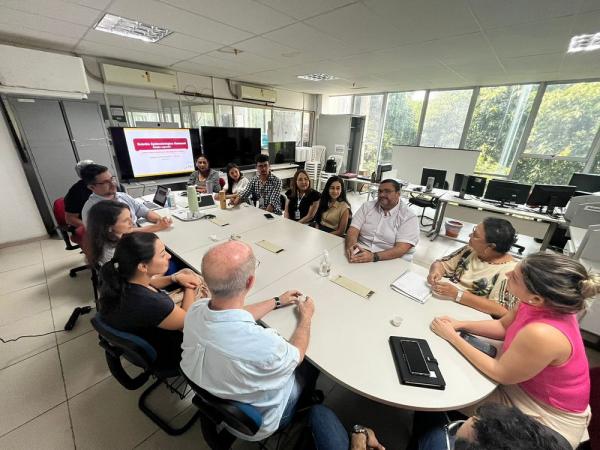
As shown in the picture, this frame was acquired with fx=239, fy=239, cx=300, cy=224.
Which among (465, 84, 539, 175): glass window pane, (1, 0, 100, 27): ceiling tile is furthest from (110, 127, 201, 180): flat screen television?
(465, 84, 539, 175): glass window pane

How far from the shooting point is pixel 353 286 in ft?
4.87

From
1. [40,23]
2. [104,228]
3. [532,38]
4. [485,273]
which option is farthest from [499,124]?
[40,23]

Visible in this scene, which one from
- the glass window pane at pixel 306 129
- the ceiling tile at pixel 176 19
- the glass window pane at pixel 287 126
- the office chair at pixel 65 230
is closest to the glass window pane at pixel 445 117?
the glass window pane at pixel 306 129

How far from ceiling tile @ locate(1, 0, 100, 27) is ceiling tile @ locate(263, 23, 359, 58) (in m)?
1.68

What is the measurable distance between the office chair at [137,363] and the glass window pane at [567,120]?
22.9ft

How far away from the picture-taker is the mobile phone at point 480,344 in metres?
1.09

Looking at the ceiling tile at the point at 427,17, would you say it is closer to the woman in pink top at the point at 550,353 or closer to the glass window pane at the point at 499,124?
the woman in pink top at the point at 550,353

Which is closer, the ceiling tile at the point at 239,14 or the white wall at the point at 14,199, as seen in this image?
the ceiling tile at the point at 239,14

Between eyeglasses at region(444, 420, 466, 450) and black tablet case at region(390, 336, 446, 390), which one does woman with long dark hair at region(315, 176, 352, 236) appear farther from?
eyeglasses at region(444, 420, 466, 450)

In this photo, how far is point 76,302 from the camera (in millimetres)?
2426

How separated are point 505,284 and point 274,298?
133 cm

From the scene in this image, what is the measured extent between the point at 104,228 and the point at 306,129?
726 centimetres

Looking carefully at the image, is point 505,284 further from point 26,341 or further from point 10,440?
point 26,341

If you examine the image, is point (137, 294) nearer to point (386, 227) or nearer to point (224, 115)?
point (386, 227)
